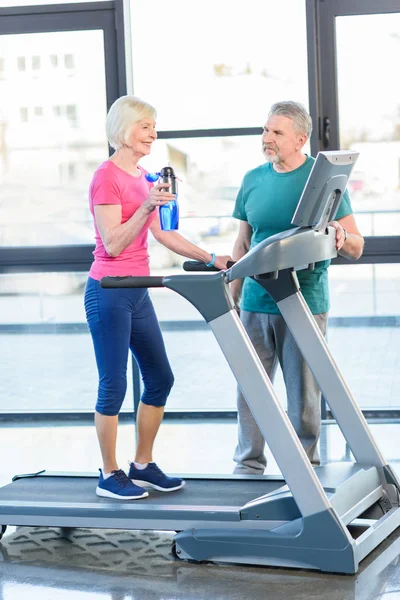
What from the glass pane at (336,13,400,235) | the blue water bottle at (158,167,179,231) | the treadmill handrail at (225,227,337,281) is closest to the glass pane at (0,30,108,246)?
the glass pane at (336,13,400,235)

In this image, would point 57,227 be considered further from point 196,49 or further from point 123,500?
point 123,500

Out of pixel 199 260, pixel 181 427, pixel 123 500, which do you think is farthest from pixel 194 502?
pixel 181 427

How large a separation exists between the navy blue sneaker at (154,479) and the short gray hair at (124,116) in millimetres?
1180

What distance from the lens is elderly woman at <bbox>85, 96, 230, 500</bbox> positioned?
3.43m

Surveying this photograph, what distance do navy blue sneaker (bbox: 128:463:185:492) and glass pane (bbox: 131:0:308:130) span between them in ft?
7.25

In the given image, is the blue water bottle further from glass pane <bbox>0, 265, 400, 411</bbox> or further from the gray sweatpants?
glass pane <bbox>0, 265, 400, 411</bbox>

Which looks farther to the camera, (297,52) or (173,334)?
(173,334)

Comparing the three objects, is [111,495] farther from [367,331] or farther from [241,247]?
[367,331]

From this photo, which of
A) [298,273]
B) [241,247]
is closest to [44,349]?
[241,247]

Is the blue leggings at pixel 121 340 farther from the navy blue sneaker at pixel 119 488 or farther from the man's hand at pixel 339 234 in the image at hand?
the man's hand at pixel 339 234

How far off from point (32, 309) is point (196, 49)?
5.48ft

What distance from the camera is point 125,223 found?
342cm

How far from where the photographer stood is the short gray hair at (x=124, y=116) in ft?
11.3

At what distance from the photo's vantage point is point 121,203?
347 cm
